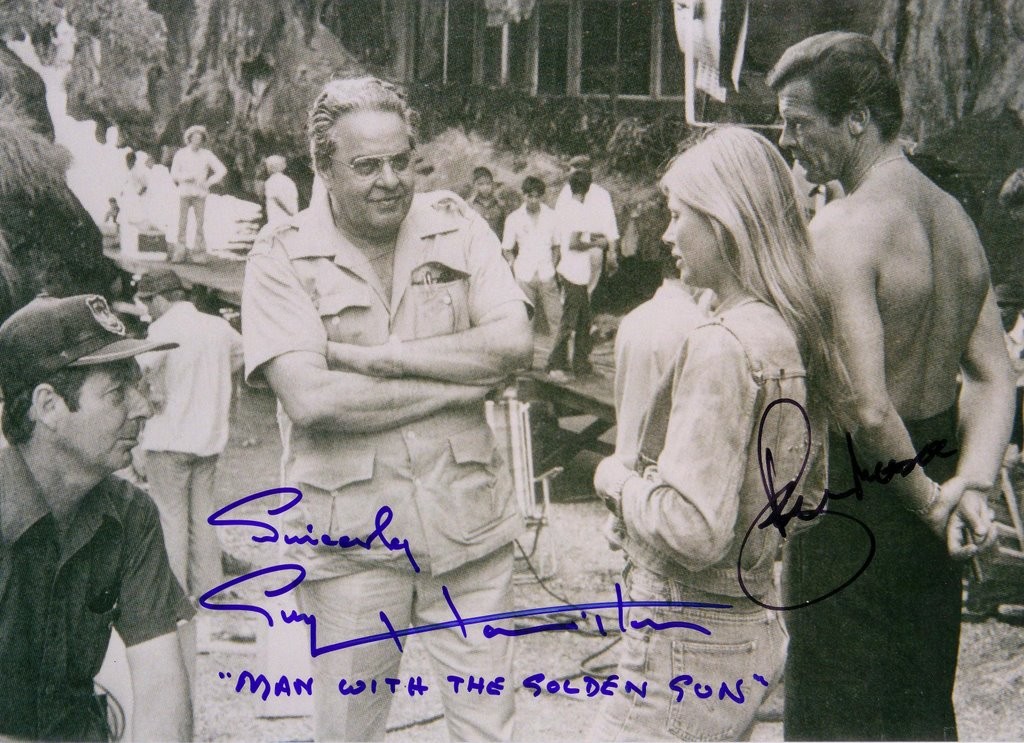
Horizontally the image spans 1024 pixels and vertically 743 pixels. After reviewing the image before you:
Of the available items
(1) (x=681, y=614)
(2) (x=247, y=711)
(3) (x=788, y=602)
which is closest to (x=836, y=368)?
(1) (x=681, y=614)

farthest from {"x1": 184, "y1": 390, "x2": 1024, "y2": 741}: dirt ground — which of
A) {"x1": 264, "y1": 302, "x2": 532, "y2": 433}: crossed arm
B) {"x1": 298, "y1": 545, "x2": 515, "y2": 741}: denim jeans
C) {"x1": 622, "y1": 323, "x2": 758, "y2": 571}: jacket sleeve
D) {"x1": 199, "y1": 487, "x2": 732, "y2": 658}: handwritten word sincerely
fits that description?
{"x1": 622, "y1": 323, "x2": 758, "y2": 571}: jacket sleeve

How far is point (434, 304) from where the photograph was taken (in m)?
3.48

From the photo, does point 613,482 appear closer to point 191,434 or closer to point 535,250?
point 535,250

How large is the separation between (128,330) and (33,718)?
1.47 m

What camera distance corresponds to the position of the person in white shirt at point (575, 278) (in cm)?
392

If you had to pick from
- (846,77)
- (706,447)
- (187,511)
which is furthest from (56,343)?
(846,77)

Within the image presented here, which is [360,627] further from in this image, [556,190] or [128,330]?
[556,190]

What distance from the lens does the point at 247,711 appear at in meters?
3.94

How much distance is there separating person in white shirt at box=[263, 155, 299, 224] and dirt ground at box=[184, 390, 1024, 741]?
27.9 inches

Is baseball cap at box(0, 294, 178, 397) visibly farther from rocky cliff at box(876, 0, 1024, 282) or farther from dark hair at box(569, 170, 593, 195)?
rocky cliff at box(876, 0, 1024, 282)

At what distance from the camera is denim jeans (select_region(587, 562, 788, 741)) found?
8.52ft
